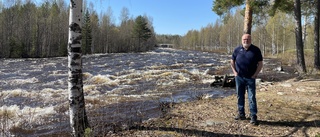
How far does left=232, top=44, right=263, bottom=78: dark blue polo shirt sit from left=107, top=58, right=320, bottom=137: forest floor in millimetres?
1179

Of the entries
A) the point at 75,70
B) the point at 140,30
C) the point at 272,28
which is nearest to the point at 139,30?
the point at 140,30

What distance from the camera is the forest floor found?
17.8 ft

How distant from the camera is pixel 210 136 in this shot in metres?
5.20

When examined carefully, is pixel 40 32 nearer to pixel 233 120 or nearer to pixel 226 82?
pixel 226 82

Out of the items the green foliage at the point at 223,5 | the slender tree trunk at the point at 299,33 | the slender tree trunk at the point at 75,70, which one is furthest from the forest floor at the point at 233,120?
the green foliage at the point at 223,5

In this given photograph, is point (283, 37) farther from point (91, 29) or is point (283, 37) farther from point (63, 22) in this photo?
point (63, 22)

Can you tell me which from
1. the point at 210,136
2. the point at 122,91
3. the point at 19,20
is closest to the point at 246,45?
the point at 210,136

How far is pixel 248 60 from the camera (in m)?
5.93

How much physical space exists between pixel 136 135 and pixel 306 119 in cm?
412

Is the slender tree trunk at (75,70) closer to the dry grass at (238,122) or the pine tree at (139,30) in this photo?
the dry grass at (238,122)

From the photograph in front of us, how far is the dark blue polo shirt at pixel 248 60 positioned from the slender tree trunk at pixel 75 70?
356 cm

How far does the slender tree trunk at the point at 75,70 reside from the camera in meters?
4.74

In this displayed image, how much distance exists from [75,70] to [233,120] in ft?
12.6

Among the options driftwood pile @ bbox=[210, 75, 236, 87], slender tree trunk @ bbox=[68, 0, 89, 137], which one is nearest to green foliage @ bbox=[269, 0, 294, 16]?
driftwood pile @ bbox=[210, 75, 236, 87]
